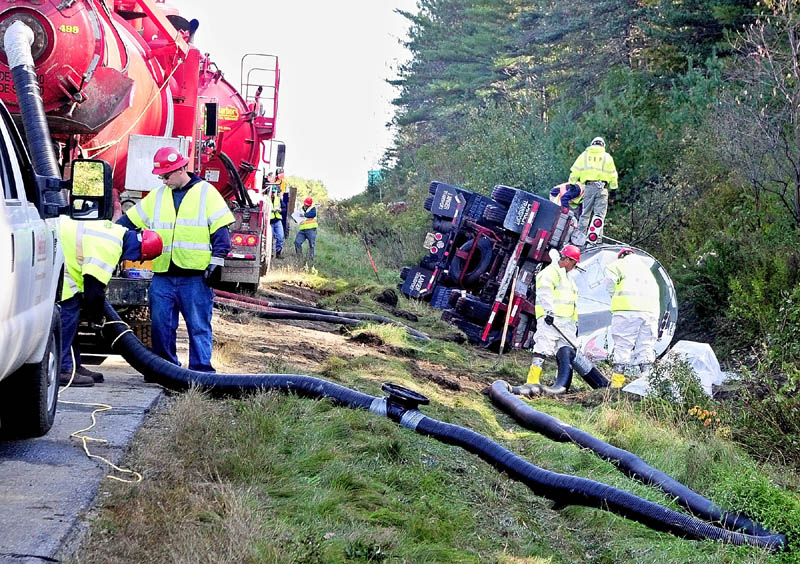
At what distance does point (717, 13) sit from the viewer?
76.0 ft

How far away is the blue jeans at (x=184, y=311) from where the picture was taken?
28.0 feet

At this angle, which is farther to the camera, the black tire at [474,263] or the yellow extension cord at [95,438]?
the black tire at [474,263]

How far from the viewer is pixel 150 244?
26.4 ft

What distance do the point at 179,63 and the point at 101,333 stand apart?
3775 millimetres

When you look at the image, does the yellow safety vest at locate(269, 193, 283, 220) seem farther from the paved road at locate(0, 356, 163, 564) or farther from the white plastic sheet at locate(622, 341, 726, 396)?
the paved road at locate(0, 356, 163, 564)

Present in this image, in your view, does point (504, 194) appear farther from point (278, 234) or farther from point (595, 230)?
point (278, 234)

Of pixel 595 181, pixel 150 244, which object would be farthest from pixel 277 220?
pixel 150 244

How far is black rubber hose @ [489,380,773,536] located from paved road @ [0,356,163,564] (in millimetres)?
3279

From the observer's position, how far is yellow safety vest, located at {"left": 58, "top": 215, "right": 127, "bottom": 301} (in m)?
7.73

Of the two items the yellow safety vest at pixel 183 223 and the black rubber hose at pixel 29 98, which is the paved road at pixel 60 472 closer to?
the yellow safety vest at pixel 183 223

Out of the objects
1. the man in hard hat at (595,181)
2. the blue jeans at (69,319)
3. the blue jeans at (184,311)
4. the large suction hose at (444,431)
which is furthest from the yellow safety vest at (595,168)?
the blue jeans at (69,319)

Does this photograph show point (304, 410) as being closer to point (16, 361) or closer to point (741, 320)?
point (16, 361)

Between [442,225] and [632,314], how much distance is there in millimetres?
5583

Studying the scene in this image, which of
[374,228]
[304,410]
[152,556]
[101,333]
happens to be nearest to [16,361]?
[152,556]
